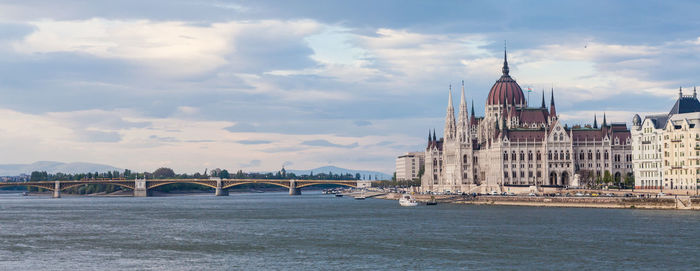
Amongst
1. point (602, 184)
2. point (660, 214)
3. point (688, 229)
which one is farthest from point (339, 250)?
point (602, 184)

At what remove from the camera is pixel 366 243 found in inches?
3376

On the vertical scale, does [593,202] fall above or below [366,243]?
above

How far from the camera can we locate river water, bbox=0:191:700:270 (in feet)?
226

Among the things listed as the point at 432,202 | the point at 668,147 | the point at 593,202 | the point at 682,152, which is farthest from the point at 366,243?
the point at 432,202

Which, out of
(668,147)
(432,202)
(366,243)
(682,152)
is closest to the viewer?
(366,243)

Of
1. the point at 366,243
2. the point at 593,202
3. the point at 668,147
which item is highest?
the point at 668,147

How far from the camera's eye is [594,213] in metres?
128

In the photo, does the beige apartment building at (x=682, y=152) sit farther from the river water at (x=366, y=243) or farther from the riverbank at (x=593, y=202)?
the river water at (x=366, y=243)

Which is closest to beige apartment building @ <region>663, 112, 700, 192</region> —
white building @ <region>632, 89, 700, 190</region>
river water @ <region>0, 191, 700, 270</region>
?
white building @ <region>632, 89, 700, 190</region>

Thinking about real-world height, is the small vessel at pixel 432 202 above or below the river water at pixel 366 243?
above

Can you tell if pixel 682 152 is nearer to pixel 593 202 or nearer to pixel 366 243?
pixel 593 202

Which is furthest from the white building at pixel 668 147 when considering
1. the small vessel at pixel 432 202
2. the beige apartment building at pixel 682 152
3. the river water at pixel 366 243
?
the small vessel at pixel 432 202

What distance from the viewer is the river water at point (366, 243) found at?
69000mm

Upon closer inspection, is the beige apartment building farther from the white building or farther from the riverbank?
the riverbank
